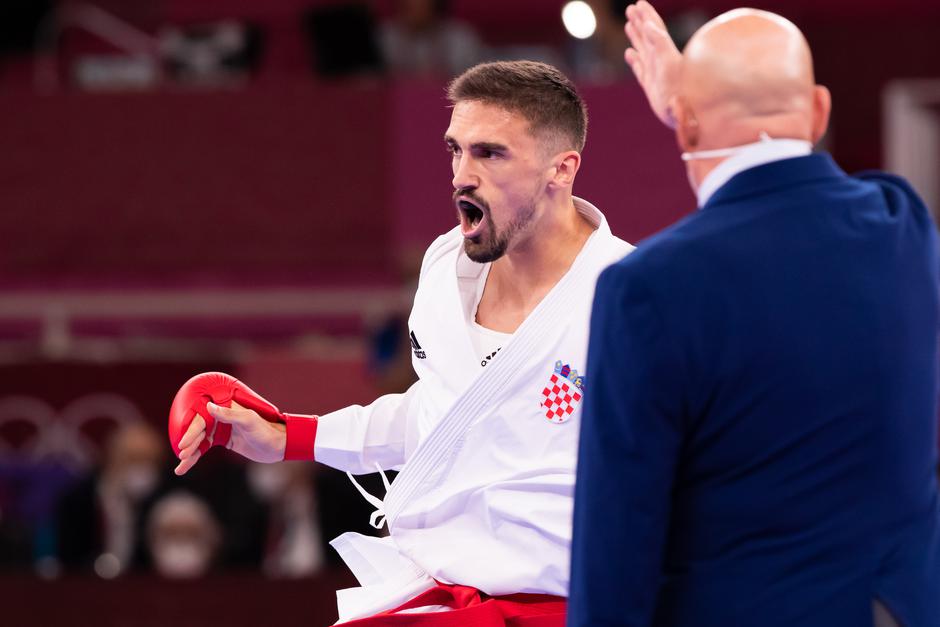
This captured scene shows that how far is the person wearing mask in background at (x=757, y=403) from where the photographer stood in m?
2.02

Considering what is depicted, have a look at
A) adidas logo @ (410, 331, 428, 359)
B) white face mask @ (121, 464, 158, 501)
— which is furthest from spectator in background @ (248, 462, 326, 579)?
adidas logo @ (410, 331, 428, 359)

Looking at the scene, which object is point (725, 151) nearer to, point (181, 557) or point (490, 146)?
point (490, 146)

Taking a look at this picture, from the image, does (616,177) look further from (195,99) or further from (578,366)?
(578,366)

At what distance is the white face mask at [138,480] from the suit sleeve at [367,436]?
3632mm

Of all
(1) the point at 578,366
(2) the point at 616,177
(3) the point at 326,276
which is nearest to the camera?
(1) the point at 578,366

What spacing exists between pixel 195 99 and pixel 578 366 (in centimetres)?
527

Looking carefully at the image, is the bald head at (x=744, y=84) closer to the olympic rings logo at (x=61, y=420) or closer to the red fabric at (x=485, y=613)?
the red fabric at (x=485, y=613)

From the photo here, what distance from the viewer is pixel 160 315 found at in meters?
8.66

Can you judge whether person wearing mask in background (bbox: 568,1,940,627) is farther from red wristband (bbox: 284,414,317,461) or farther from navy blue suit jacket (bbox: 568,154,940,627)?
red wristband (bbox: 284,414,317,461)

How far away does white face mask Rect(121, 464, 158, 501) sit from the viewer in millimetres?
6601

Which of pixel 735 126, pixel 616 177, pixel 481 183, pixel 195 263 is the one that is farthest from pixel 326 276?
pixel 735 126

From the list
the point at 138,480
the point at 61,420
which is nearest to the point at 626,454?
the point at 138,480

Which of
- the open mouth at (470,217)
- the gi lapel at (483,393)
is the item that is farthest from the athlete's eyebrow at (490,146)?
the gi lapel at (483,393)

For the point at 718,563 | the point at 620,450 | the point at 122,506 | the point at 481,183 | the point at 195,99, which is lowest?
the point at 122,506
